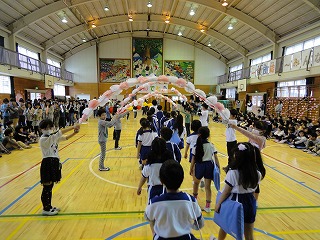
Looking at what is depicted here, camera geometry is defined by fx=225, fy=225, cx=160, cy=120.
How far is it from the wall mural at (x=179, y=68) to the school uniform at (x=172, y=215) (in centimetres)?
2900

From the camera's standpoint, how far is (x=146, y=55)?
29.6 metres

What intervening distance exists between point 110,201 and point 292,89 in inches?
696

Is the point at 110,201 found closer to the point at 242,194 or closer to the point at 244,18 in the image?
the point at 242,194

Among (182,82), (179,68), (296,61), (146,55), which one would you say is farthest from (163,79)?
(179,68)

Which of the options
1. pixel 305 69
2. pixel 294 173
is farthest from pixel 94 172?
pixel 305 69

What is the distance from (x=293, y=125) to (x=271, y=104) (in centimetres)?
902

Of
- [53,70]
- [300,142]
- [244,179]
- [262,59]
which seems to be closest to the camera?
[244,179]

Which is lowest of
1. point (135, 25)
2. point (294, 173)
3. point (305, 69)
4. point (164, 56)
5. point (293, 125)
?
point (294, 173)

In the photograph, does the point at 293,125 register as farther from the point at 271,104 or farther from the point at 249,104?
the point at 249,104

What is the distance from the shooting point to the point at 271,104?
20.2 meters

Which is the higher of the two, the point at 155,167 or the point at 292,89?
the point at 292,89

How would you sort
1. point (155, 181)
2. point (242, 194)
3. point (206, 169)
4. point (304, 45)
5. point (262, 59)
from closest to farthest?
point (242, 194)
point (155, 181)
point (206, 169)
point (304, 45)
point (262, 59)

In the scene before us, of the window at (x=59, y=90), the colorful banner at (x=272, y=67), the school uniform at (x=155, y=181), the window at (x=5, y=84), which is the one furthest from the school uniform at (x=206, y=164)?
the window at (x=59, y=90)

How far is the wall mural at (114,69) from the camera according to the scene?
1160 inches
